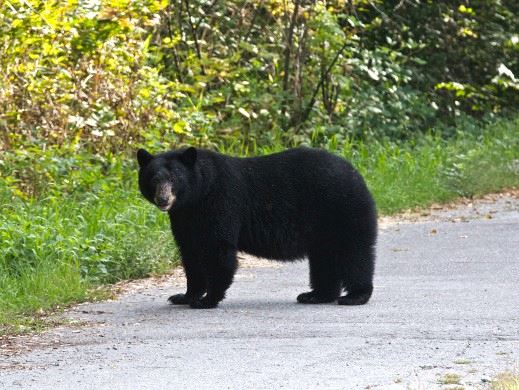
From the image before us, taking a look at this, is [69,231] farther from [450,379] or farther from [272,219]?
[450,379]

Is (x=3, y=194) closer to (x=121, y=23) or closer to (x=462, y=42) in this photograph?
(x=121, y=23)

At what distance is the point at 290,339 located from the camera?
303 inches

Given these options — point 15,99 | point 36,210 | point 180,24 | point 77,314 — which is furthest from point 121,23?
point 77,314

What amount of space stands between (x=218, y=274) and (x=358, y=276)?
1.04 metres

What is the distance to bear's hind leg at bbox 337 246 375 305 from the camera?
365 inches

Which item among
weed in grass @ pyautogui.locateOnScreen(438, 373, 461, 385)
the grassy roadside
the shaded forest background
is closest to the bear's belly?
the grassy roadside

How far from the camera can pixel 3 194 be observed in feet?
42.3

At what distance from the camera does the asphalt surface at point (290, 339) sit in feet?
21.6

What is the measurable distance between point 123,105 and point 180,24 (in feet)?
9.73

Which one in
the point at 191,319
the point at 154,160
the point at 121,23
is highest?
the point at 121,23

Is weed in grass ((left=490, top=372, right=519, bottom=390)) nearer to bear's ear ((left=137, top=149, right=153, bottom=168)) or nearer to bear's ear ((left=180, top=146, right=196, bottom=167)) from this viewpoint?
bear's ear ((left=180, top=146, right=196, bottom=167))

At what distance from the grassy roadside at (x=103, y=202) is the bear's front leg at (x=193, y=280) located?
35.7 inches

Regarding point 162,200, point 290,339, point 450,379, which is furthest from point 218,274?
point 450,379

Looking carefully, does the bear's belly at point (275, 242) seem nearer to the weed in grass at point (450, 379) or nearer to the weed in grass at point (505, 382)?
the weed in grass at point (450, 379)
